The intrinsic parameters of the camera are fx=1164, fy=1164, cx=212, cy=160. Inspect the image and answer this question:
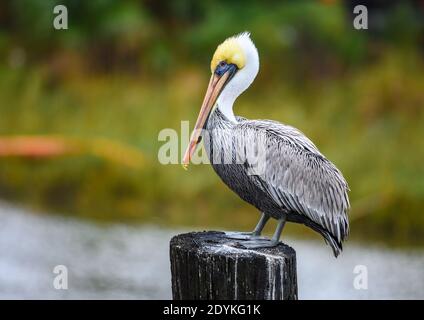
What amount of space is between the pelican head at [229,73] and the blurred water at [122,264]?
3.73m

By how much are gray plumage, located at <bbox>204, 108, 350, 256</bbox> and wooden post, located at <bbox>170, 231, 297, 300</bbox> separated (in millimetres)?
391

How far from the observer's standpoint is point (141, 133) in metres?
11.2

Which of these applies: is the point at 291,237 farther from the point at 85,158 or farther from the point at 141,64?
the point at 141,64

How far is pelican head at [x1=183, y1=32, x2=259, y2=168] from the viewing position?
183 inches

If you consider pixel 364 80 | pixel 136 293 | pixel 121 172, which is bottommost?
pixel 136 293

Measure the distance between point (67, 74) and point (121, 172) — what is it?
6.65 feet

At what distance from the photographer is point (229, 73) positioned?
4660mm

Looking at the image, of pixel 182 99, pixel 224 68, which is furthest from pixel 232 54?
pixel 182 99

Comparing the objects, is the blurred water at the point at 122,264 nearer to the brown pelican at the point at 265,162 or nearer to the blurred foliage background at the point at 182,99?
the blurred foliage background at the point at 182,99

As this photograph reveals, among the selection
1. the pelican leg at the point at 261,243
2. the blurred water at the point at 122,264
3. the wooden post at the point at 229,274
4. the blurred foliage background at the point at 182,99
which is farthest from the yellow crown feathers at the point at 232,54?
the blurred foliage background at the point at 182,99

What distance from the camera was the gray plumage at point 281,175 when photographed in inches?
179

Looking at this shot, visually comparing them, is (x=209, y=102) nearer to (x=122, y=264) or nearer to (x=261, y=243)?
(x=261, y=243)
